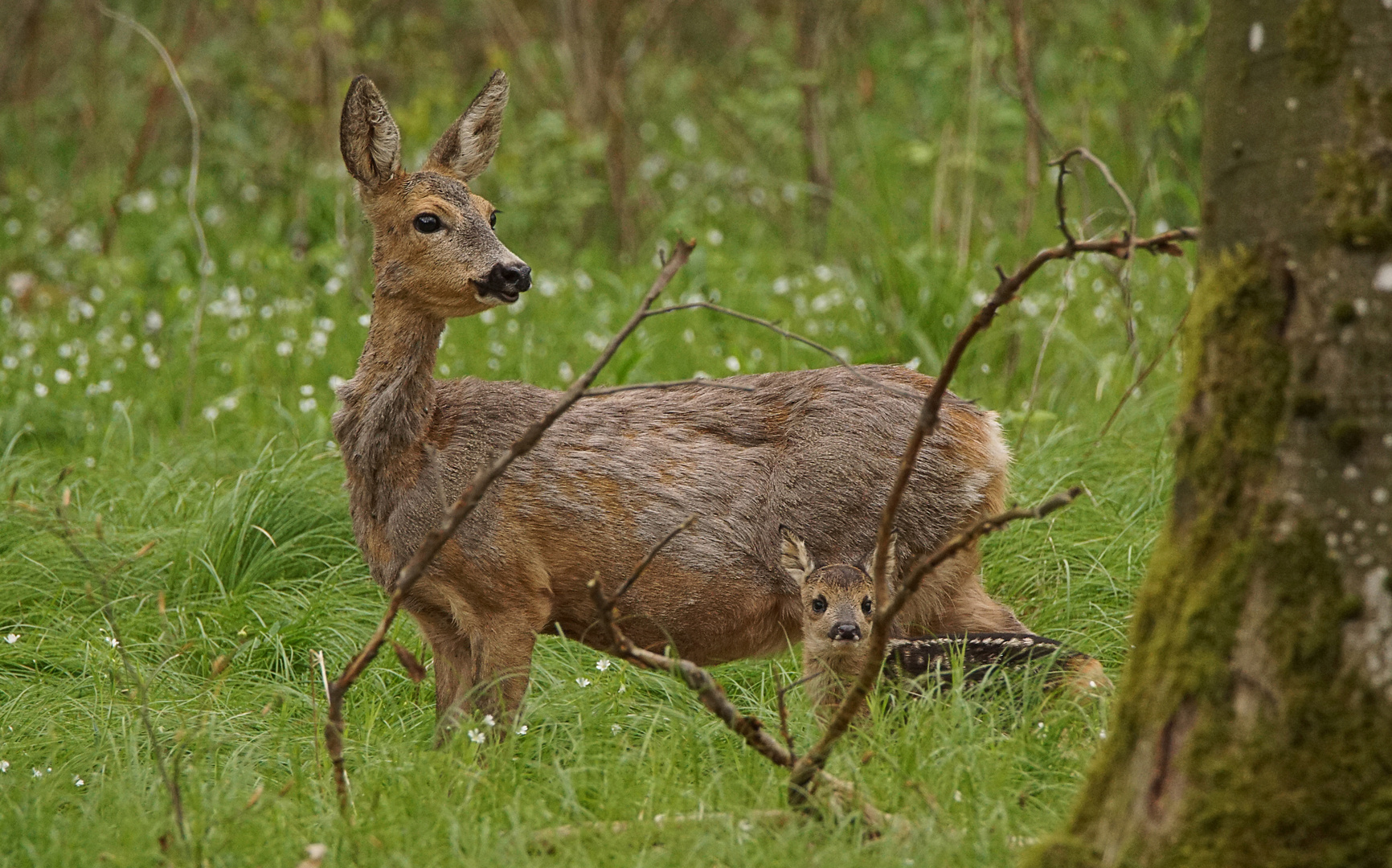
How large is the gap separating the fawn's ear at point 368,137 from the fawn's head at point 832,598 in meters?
1.49

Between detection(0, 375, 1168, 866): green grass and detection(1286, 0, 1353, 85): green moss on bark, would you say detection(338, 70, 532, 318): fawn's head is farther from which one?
detection(1286, 0, 1353, 85): green moss on bark

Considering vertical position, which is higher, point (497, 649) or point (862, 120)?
point (862, 120)

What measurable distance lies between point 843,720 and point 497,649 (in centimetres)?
137

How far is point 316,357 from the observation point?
7008 millimetres

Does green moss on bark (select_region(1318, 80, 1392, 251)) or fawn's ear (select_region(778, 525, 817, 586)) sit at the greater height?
green moss on bark (select_region(1318, 80, 1392, 251))

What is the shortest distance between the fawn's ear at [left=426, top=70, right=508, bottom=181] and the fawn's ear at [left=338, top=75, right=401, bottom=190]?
195mm

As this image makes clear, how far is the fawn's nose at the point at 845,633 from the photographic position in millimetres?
3891

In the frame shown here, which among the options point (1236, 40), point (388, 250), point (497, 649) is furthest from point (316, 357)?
point (1236, 40)

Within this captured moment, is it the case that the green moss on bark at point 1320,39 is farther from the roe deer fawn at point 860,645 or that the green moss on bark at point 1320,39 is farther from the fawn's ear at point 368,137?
the fawn's ear at point 368,137

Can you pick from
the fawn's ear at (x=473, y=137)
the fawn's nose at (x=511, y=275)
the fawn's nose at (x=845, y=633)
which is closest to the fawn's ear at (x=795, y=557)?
the fawn's nose at (x=845, y=633)

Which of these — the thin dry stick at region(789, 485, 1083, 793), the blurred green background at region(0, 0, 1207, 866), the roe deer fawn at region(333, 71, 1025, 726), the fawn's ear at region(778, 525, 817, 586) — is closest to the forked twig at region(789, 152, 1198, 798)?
the thin dry stick at region(789, 485, 1083, 793)

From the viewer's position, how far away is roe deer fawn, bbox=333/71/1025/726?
159 inches

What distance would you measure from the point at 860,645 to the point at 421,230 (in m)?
1.63

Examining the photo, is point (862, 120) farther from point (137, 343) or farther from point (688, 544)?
point (688, 544)
